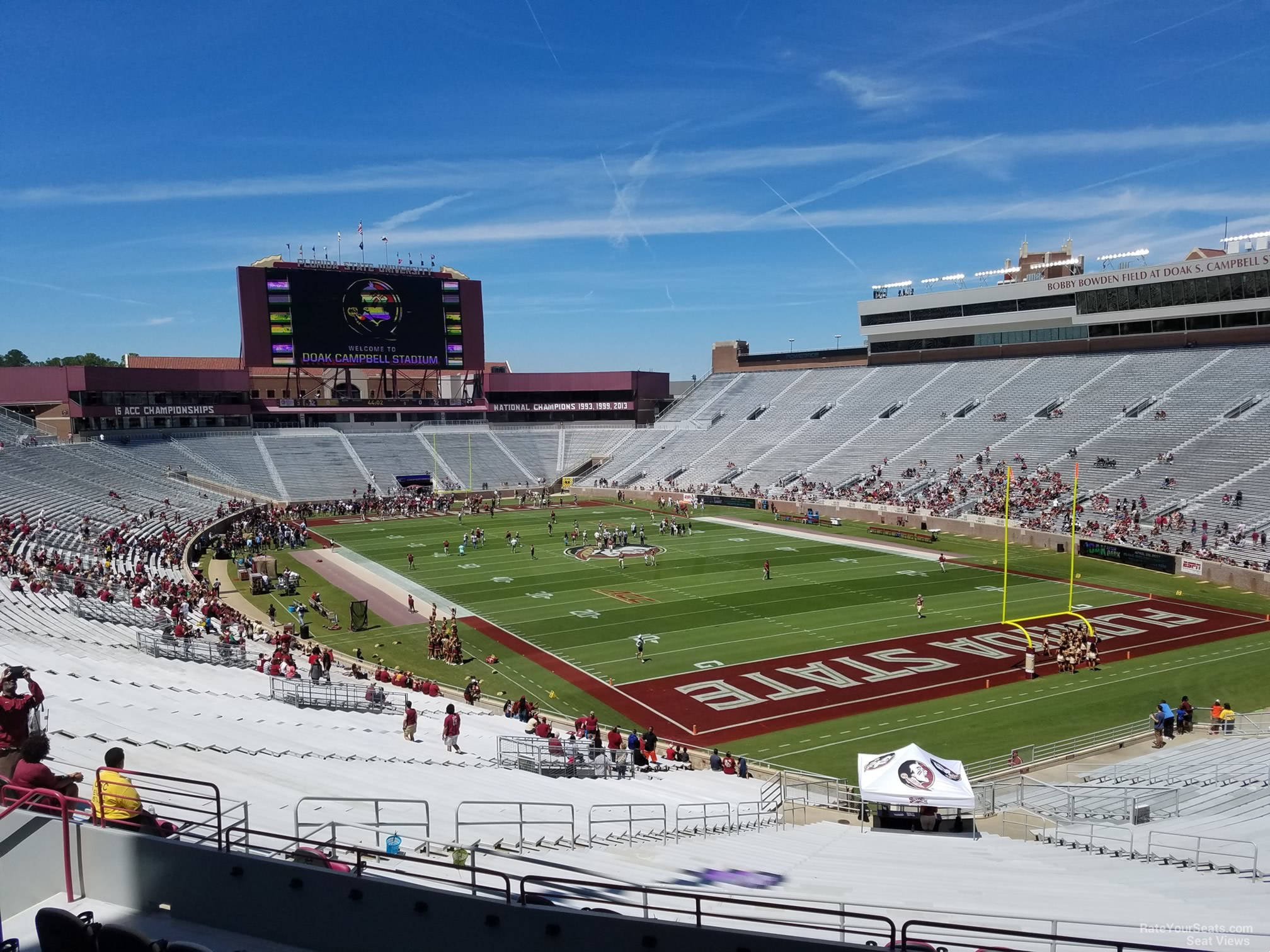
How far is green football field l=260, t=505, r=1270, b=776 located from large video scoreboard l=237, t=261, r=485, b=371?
89.6 feet

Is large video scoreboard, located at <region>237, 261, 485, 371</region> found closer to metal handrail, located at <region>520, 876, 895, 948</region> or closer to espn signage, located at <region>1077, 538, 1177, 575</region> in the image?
espn signage, located at <region>1077, 538, 1177, 575</region>

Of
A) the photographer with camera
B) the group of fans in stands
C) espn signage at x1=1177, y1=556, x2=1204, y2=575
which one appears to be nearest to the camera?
the photographer with camera

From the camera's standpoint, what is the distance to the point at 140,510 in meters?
43.7

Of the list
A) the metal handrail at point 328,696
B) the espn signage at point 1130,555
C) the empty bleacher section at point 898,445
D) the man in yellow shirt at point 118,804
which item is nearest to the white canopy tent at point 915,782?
the metal handrail at point 328,696

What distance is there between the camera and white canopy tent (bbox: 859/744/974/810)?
541 inches

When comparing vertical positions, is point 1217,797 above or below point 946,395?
below

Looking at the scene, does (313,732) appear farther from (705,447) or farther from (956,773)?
(705,447)

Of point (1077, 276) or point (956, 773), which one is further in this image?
point (1077, 276)

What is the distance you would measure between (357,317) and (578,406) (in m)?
25.0

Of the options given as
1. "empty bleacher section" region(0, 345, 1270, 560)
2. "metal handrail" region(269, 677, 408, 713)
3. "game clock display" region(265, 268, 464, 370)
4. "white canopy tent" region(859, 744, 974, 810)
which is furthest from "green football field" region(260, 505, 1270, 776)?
"game clock display" region(265, 268, 464, 370)

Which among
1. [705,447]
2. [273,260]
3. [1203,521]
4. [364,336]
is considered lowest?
[1203,521]

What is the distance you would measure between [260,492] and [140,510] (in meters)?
17.7

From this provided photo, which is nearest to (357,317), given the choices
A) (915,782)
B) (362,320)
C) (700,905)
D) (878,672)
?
(362,320)

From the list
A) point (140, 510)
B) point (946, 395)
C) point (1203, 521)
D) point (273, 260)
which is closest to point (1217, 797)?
point (1203, 521)
